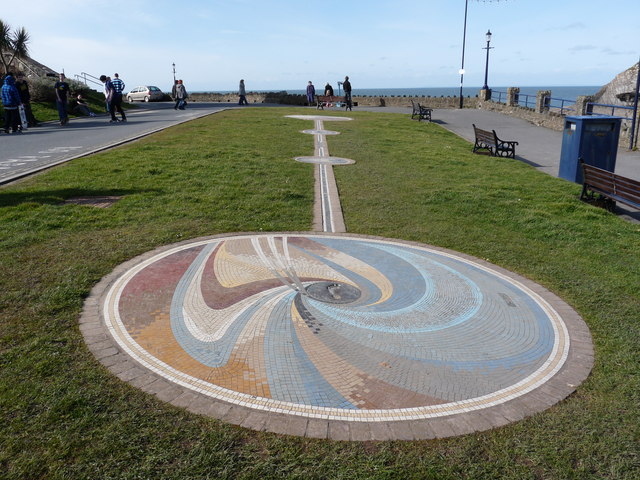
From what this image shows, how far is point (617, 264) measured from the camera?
6.86 meters

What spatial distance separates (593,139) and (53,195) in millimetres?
11597

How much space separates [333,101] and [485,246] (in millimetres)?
29529

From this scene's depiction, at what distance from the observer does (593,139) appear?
11469mm

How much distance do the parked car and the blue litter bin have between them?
132 feet

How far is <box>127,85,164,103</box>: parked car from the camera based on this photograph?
44.4 metres

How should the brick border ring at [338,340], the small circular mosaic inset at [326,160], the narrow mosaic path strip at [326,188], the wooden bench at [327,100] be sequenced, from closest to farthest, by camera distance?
the brick border ring at [338,340] < the narrow mosaic path strip at [326,188] < the small circular mosaic inset at [326,160] < the wooden bench at [327,100]

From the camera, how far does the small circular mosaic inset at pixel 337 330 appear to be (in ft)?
12.7

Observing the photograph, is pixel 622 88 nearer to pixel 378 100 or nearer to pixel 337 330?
pixel 378 100

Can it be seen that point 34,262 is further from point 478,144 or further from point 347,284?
point 478,144

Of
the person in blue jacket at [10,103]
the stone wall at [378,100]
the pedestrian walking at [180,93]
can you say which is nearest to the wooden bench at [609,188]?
the person in blue jacket at [10,103]

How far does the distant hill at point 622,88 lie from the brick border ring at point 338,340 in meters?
48.0

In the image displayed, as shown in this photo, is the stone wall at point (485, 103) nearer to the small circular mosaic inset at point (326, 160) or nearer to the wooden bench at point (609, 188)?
the wooden bench at point (609, 188)

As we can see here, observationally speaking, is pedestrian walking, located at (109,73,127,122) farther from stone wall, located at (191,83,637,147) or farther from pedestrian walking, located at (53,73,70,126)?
stone wall, located at (191,83,637,147)

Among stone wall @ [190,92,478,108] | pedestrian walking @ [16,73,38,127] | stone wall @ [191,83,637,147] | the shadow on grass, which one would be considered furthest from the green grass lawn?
stone wall @ [190,92,478,108]
